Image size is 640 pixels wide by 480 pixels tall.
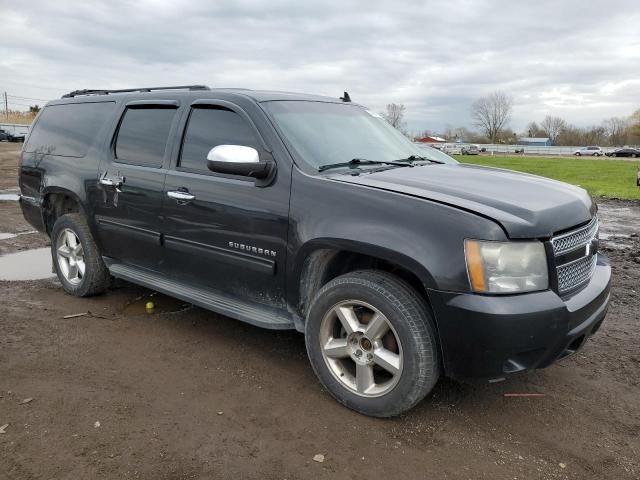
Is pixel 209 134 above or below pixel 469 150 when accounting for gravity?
below

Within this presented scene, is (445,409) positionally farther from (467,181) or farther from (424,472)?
(467,181)

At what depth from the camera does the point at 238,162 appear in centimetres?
338

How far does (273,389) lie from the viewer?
11.4 ft

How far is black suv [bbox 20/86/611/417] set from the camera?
277cm

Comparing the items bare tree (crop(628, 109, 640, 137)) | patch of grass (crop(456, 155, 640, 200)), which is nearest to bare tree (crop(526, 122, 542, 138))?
bare tree (crop(628, 109, 640, 137))

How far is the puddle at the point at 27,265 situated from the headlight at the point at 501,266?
493 centimetres

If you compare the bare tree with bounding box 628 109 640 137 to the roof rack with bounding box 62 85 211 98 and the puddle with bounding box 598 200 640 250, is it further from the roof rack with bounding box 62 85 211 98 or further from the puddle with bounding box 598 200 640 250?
the roof rack with bounding box 62 85 211 98

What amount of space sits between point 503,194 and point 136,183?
280 cm

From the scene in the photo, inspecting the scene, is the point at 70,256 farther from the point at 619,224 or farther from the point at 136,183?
the point at 619,224

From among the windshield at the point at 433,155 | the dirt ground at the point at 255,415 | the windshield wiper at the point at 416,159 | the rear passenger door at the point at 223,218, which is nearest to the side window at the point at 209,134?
the rear passenger door at the point at 223,218

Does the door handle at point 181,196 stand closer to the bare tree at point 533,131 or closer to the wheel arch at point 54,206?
the wheel arch at point 54,206

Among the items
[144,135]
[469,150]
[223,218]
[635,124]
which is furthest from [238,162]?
[635,124]

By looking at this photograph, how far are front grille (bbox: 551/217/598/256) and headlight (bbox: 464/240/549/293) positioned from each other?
0.21 metres

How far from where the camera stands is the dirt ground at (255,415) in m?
2.69
